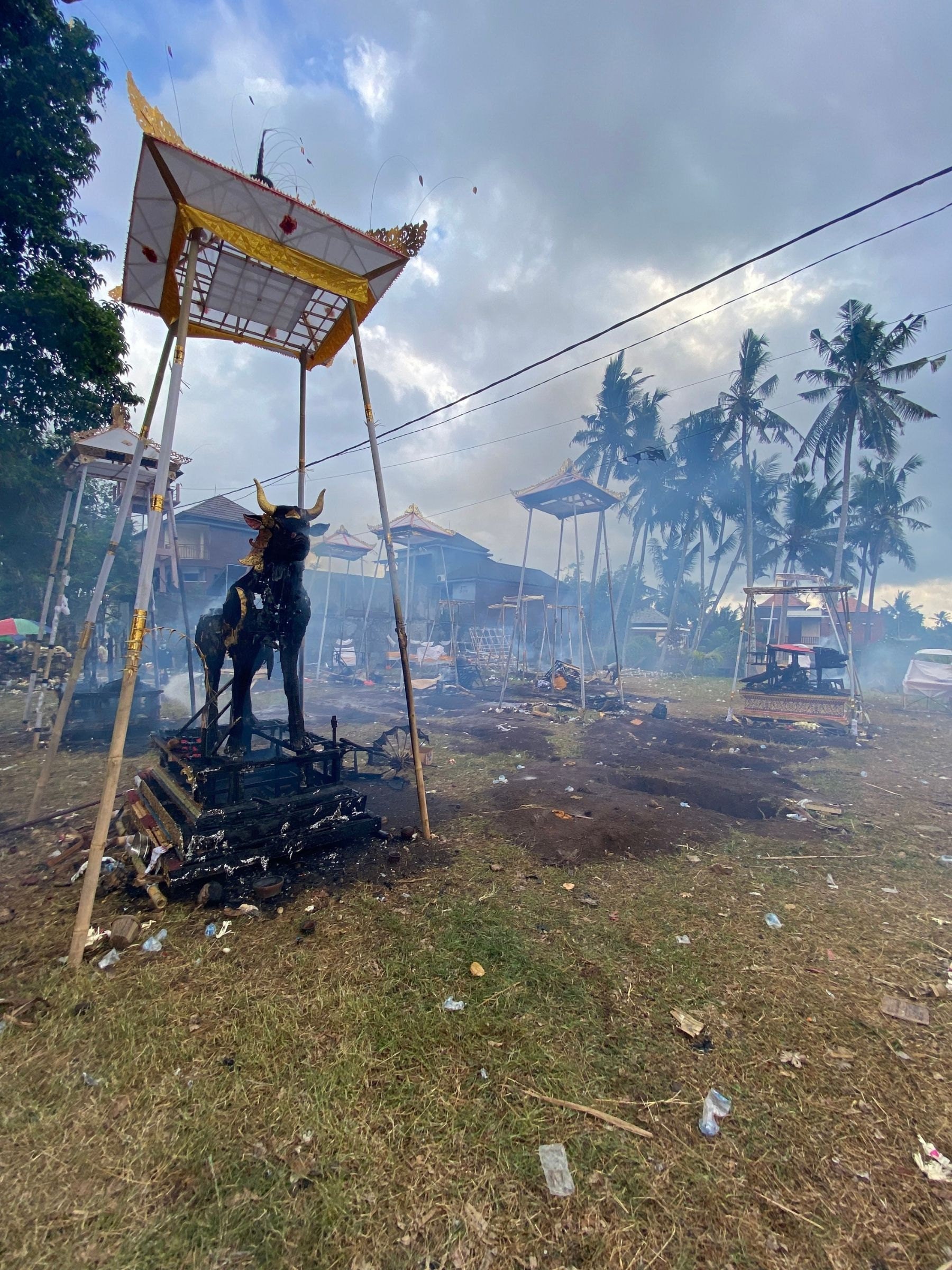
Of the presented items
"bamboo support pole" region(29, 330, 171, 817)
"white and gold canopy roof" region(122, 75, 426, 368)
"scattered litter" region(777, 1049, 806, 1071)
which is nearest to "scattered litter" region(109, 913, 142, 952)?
"bamboo support pole" region(29, 330, 171, 817)

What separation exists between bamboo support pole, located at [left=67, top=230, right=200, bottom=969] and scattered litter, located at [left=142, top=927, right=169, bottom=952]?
0.34m

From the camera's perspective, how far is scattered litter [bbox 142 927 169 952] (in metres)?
3.29

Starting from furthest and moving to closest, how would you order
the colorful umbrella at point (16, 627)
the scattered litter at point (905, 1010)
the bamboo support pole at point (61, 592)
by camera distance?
the colorful umbrella at point (16, 627)
the bamboo support pole at point (61, 592)
the scattered litter at point (905, 1010)

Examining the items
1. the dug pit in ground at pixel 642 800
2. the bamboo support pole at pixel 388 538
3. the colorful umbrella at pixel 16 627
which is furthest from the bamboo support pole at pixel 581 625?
the colorful umbrella at pixel 16 627

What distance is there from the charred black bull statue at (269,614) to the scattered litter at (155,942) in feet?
5.39

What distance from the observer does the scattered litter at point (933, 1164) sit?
209 centimetres

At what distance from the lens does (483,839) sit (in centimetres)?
536

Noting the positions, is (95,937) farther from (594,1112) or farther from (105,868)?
(594,1112)

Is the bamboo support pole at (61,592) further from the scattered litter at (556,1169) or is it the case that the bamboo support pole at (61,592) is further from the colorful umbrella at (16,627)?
the scattered litter at (556,1169)

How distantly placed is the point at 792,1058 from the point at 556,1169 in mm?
1464

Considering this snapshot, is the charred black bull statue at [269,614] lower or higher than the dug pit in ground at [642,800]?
higher

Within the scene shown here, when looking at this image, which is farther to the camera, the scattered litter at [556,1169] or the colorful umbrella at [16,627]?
the colorful umbrella at [16,627]

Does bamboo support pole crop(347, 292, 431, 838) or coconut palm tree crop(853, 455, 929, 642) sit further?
coconut palm tree crop(853, 455, 929, 642)

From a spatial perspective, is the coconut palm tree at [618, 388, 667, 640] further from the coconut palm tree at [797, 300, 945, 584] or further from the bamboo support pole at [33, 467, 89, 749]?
the bamboo support pole at [33, 467, 89, 749]
